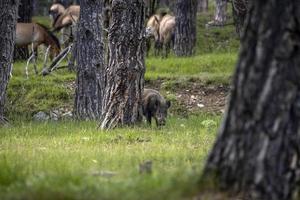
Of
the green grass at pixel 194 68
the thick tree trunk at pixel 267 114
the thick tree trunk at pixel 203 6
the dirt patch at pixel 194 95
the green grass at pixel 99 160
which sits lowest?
the dirt patch at pixel 194 95

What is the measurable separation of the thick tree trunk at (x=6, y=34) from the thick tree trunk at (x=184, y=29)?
1244 centimetres

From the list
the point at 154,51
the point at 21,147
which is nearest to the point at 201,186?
the point at 21,147

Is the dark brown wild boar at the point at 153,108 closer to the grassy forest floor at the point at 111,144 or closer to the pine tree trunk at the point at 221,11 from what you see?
the grassy forest floor at the point at 111,144

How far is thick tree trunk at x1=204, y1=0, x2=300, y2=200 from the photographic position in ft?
19.3

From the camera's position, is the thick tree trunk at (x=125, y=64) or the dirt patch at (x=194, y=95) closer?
the thick tree trunk at (x=125, y=64)

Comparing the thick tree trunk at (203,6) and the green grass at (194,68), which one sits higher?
the thick tree trunk at (203,6)

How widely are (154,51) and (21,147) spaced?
18846mm

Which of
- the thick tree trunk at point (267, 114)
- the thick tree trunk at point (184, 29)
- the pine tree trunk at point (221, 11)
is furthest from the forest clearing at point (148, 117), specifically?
the pine tree trunk at point (221, 11)

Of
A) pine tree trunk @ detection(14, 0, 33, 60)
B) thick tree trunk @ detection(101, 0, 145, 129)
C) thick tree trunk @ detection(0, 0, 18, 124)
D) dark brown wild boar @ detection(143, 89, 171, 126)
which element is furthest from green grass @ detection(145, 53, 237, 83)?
thick tree trunk @ detection(101, 0, 145, 129)

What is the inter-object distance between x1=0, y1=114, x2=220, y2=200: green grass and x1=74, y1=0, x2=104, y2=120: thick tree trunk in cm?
249

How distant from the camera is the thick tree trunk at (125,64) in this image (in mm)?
12805

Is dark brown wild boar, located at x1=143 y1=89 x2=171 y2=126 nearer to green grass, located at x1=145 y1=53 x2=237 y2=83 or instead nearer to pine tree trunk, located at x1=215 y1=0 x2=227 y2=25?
green grass, located at x1=145 y1=53 x2=237 y2=83

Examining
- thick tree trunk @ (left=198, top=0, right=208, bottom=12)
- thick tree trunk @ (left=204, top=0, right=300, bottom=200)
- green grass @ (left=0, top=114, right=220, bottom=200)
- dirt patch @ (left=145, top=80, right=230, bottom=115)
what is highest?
thick tree trunk @ (left=204, top=0, right=300, bottom=200)

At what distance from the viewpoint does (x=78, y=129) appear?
1314 centimetres
